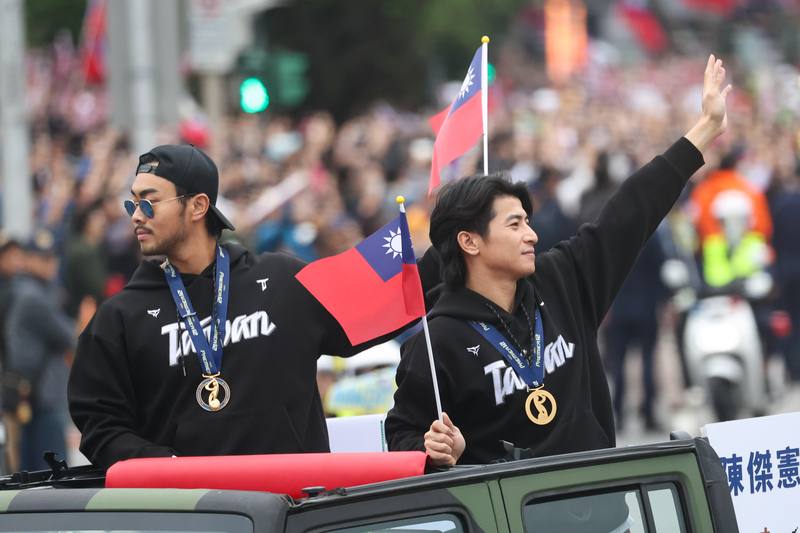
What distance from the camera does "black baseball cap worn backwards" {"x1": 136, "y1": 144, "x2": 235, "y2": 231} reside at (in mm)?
5305

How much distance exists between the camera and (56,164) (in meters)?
21.5

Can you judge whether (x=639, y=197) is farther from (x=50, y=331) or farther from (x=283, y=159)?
(x=283, y=159)

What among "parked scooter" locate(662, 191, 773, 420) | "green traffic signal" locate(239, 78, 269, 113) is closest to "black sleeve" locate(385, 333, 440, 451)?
"parked scooter" locate(662, 191, 773, 420)

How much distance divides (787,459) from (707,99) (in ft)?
3.87

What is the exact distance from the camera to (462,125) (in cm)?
613

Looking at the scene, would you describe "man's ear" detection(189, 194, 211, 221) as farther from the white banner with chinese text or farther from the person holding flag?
the white banner with chinese text

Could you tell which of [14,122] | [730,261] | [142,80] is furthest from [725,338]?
[14,122]

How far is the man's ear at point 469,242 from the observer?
527 cm

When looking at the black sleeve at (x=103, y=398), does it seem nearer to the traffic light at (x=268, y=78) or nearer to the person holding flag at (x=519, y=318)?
the person holding flag at (x=519, y=318)

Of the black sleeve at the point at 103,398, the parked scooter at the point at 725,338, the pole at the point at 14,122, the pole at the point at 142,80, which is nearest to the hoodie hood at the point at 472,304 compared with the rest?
the black sleeve at the point at 103,398

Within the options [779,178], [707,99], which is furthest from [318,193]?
[707,99]

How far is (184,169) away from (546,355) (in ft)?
3.98

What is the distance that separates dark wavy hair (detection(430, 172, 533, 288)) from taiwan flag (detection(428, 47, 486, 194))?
1.60 feet

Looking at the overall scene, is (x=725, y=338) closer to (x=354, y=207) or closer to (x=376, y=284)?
(x=354, y=207)
